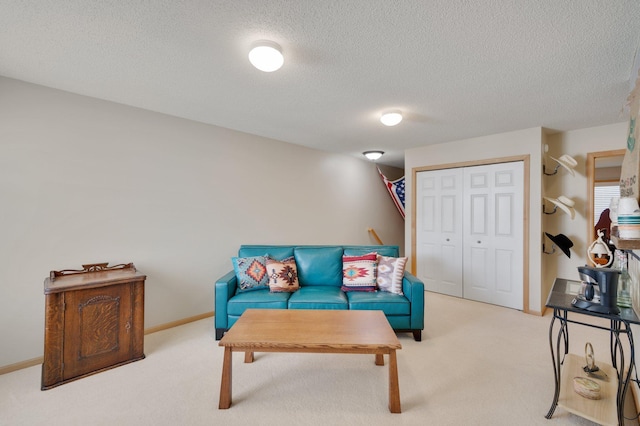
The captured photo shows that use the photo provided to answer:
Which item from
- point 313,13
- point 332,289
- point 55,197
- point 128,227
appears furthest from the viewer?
point 332,289

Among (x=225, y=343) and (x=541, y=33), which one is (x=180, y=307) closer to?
(x=225, y=343)

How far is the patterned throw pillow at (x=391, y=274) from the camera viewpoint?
114 inches

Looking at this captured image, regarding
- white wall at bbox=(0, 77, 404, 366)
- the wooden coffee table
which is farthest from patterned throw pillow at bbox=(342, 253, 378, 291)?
white wall at bbox=(0, 77, 404, 366)

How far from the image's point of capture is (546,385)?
1993 millimetres

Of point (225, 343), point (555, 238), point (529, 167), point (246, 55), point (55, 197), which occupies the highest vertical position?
point (246, 55)

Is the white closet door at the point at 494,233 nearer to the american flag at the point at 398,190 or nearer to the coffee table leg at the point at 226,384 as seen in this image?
the american flag at the point at 398,190

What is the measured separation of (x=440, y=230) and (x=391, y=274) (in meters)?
1.81

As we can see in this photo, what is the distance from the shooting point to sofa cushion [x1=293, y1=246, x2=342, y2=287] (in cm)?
324

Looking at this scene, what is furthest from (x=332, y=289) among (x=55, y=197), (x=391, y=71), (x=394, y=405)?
(x=55, y=197)

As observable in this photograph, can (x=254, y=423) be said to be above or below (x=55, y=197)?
below

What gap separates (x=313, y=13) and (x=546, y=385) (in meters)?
2.89

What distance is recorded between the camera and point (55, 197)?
2.46 metres

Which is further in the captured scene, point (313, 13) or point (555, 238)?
point (555, 238)

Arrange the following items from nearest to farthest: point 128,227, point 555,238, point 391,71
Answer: point 391,71, point 128,227, point 555,238
